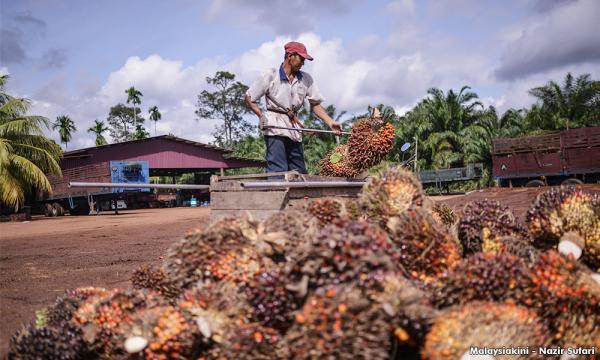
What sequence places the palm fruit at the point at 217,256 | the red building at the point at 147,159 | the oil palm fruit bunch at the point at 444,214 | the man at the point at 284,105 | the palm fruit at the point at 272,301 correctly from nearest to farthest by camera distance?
1. the palm fruit at the point at 272,301
2. the palm fruit at the point at 217,256
3. the oil palm fruit bunch at the point at 444,214
4. the man at the point at 284,105
5. the red building at the point at 147,159

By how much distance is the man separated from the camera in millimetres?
6453

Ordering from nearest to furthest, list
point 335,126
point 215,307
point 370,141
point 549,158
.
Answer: point 215,307 < point 370,141 < point 335,126 < point 549,158

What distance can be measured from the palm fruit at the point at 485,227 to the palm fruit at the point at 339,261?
3.57 feet

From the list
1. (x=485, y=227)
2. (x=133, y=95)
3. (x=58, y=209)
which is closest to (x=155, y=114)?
(x=133, y=95)

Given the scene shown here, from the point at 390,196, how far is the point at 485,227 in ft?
2.16

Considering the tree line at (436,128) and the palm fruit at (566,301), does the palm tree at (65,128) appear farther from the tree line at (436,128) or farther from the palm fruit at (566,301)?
the palm fruit at (566,301)

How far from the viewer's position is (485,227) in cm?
304

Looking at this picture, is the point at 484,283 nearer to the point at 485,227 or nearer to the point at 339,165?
the point at 485,227

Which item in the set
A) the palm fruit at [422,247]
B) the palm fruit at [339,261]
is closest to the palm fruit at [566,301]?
the palm fruit at [422,247]

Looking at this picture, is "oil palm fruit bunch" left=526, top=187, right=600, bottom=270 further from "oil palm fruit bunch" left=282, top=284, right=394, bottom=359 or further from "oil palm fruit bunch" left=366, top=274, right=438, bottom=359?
"oil palm fruit bunch" left=282, top=284, right=394, bottom=359

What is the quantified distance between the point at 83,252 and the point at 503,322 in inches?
321

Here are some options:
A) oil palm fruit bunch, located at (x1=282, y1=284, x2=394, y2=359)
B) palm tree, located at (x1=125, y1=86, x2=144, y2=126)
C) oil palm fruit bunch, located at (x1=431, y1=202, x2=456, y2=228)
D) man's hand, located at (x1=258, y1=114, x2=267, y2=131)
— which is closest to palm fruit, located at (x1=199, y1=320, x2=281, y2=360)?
oil palm fruit bunch, located at (x1=282, y1=284, x2=394, y2=359)

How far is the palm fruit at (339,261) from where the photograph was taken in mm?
2062

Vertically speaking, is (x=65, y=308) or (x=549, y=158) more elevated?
(x=549, y=158)
